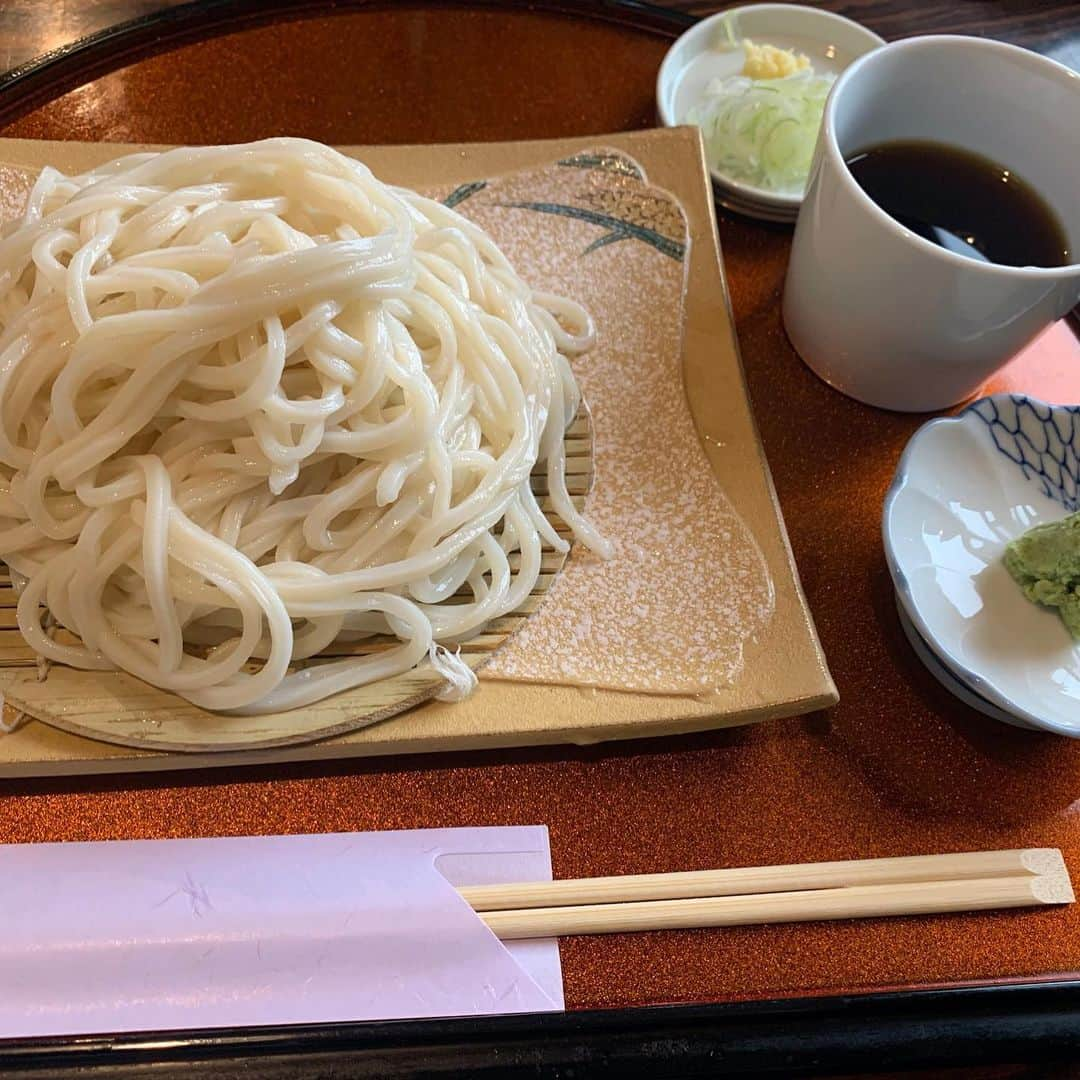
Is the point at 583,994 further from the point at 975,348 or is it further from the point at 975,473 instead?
the point at 975,348

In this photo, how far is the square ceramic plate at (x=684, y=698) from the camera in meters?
1.34

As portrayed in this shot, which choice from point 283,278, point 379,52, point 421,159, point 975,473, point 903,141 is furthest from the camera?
point 379,52

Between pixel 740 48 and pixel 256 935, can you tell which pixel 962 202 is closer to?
pixel 740 48

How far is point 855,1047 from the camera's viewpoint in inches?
48.4

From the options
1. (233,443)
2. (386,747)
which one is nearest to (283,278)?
(233,443)

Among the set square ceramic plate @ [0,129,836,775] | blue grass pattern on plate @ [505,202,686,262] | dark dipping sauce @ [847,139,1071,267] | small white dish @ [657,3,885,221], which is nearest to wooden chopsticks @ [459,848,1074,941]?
square ceramic plate @ [0,129,836,775]

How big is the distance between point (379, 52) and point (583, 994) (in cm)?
222

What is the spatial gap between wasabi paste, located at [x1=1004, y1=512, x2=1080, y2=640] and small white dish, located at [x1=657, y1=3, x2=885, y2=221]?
104 centimetres

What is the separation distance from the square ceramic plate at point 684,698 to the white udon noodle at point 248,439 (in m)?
Result: 0.09

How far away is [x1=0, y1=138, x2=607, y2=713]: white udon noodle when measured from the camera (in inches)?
53.4

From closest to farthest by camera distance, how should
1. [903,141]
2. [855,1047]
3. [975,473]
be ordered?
[855,1047] < [975,473] < [903,141]

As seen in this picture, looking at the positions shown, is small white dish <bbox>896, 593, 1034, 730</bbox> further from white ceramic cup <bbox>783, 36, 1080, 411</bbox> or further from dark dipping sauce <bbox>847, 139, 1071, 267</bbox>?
dark dipping sauce <bbox>847, 139, 1071, 267</bbox>

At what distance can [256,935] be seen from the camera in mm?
1266

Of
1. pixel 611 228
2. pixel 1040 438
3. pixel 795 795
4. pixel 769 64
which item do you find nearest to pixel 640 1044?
pixel 795 795
